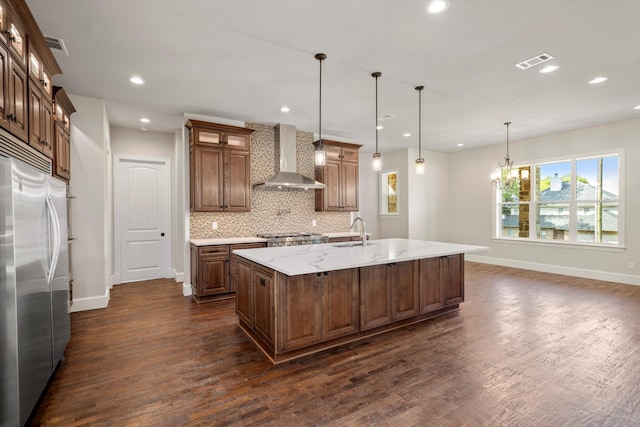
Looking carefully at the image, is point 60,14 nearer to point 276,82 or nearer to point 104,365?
point 276,82

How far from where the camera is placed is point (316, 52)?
9.98 ft

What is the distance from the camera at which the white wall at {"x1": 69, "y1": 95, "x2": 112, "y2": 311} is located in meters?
4.14

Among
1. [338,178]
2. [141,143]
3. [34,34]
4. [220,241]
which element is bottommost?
[220,241]

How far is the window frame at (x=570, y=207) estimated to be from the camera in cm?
558

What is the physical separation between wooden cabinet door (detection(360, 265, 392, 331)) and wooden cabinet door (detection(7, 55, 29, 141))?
3024mm

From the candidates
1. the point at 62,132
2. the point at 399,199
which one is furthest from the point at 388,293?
the point at 399,199

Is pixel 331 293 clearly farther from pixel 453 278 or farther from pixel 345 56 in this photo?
pixel 345 56

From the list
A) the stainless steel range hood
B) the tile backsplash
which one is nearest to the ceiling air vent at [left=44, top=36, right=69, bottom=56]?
the tile backsplash

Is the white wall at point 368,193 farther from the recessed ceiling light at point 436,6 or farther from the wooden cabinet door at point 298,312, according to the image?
the recessed ceiling light at point 436,6

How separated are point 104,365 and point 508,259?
779cm

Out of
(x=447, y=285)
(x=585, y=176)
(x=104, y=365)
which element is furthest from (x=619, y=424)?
(x=585, y=176)

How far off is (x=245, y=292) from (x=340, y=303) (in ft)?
3.50

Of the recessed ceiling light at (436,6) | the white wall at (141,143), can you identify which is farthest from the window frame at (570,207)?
the white wall at (141,143)

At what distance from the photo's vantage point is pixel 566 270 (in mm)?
6242
